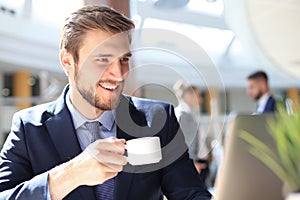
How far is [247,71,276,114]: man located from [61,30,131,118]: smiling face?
2.29 m

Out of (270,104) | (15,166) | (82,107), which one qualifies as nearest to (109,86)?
(82,107)

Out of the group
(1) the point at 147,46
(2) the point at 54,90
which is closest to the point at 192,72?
(1) the point at 147,46

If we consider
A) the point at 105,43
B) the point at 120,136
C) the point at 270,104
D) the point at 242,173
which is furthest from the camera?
the point at 270,104

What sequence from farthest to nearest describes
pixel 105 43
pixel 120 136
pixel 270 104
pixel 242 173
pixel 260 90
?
pixel 260 90
pixel 270 104
pixel 120 136
pixel 105 43
pixel 242 173

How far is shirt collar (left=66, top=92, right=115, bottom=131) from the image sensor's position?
1.17 m

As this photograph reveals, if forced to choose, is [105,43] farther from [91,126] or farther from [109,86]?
[91,126]

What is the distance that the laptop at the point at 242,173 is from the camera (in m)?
0.83

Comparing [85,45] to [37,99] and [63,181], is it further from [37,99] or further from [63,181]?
[37,99]

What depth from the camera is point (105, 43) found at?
3.44 ft

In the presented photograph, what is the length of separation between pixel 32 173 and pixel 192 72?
1.37 ft

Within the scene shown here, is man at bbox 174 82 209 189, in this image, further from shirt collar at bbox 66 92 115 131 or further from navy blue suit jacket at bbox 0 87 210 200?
shirt collar at bbox 66 92 115 131

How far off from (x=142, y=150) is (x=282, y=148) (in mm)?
250

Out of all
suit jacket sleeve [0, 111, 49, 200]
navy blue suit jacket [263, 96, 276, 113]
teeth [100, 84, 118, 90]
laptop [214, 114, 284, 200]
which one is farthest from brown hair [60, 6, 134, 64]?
navy blue suit jacket [263, 96, 276, 113]

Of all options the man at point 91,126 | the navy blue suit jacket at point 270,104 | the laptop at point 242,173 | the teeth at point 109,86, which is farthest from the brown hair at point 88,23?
the navy blue suit jacket at point 270,104
